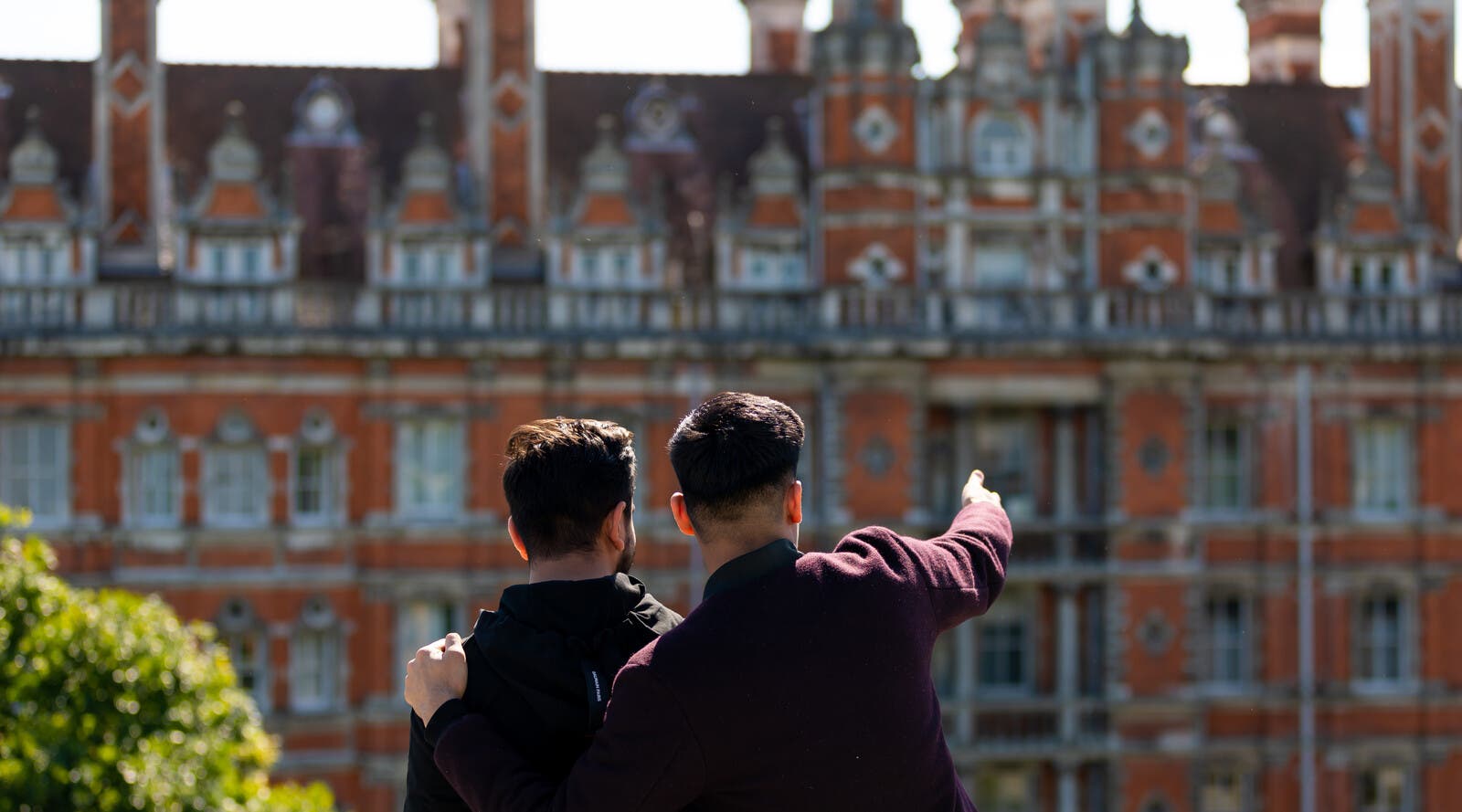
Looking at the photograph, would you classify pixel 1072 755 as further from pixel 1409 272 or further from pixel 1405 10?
pixel 1405 10

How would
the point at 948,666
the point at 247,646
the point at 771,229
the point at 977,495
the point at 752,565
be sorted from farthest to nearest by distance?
the point at 948,666, the point at 771,229, the point at 247,646, the point at 977,495, the point at 752,565

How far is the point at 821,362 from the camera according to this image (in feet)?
101

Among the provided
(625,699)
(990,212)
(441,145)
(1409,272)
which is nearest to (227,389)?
(441,145)

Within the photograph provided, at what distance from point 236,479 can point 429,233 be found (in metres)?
4.85

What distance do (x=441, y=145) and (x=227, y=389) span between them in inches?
232

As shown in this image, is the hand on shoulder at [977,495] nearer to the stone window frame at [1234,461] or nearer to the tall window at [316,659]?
the tall window at [316,659]

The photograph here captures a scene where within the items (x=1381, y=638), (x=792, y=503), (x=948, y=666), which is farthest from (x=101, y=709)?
(x=1381, y=638)

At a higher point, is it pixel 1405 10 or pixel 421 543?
pixel 1405 10

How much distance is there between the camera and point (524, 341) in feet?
99.0

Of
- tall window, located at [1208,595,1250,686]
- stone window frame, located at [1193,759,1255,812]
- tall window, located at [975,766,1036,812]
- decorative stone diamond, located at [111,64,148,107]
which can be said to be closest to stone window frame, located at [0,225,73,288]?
decorative stone diamond, located at [111,64,148,107]

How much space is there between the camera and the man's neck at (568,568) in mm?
5555

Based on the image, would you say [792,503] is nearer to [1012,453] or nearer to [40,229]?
[1012,453]

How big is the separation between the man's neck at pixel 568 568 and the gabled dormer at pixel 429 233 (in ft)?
82.9

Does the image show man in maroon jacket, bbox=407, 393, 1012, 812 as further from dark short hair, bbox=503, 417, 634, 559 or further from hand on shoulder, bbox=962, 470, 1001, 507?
hand on shoulder, bbox=962, 470, 1001, 507
